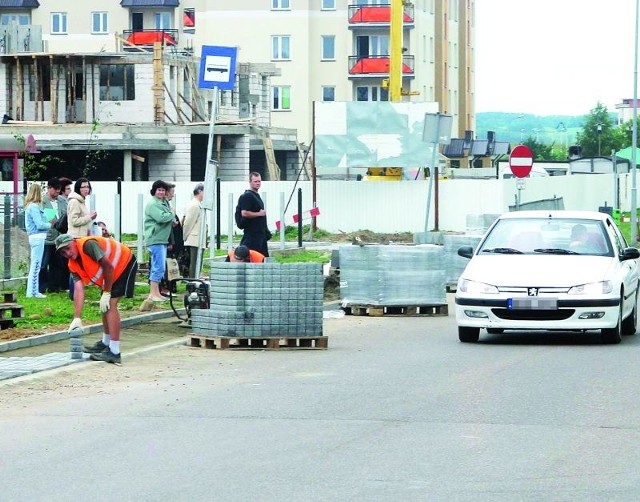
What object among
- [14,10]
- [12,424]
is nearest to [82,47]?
[14,10]

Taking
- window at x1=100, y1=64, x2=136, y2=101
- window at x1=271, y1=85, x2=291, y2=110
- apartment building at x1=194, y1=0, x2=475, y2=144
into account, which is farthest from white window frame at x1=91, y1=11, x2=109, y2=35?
window at x1=100, y1=64, x2=136, y2=101

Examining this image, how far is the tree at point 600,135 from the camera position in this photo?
12850 centimetres

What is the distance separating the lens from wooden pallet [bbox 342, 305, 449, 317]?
68.7 feet

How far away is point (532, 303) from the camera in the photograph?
16047 millimetres

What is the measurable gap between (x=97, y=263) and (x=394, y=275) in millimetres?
7131

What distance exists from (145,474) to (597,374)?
6032mm

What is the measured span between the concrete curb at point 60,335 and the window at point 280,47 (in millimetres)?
75095

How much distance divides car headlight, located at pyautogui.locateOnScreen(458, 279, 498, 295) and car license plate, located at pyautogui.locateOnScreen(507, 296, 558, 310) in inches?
8.7

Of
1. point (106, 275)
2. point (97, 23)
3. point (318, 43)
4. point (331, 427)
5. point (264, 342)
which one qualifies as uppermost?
point (97, 23)

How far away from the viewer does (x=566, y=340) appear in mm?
17109

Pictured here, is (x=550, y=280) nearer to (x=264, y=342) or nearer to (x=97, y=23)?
(x=264, y=342)

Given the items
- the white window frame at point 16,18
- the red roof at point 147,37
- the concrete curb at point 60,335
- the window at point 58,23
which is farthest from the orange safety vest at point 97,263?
the window at point 58,23

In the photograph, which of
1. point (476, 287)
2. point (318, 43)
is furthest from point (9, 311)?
point (318, 43)

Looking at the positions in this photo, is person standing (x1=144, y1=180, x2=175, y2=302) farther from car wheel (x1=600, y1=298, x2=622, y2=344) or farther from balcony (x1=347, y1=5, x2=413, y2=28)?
balcony (x1=347, y1=5, x2=413, y2=28)
